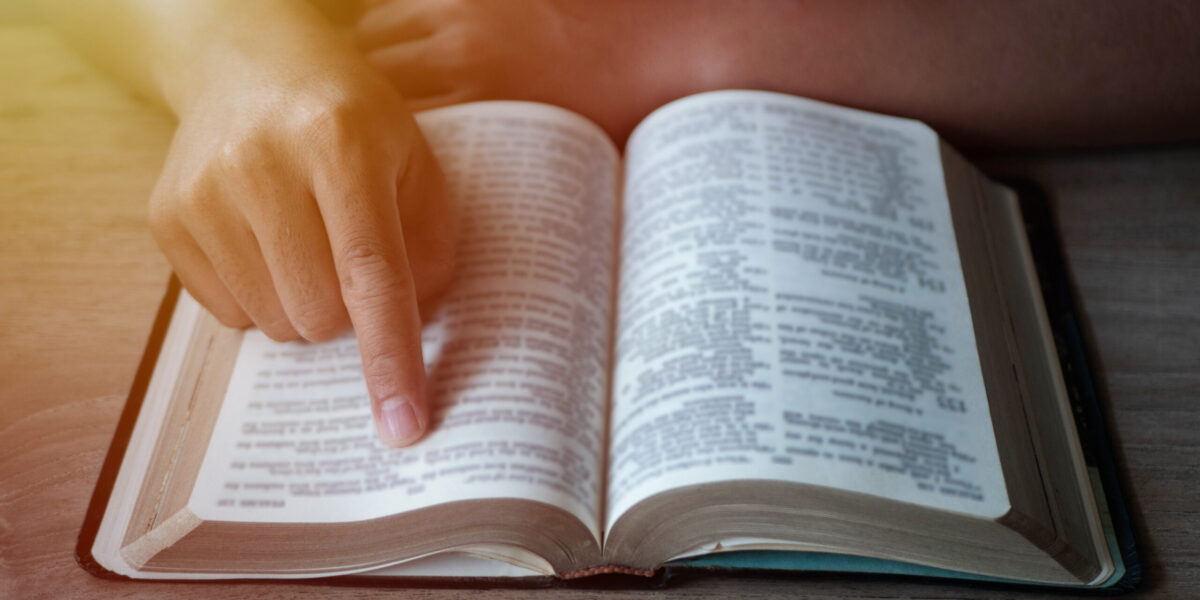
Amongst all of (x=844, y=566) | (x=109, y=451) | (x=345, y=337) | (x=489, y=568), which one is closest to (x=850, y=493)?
(x=844, y=566)

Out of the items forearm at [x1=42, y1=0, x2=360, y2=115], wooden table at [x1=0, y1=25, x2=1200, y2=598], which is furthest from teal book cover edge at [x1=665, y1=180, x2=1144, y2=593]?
forearm at [x1=42, y1=0, x2=360, y2=115]

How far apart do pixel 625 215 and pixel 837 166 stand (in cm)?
18

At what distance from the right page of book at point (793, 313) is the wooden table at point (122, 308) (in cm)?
8

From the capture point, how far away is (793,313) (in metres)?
0.60

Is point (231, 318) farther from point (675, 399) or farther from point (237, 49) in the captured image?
Result: point (675, 399)

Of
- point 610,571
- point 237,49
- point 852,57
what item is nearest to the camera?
point 610,571

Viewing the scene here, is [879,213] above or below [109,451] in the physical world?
above

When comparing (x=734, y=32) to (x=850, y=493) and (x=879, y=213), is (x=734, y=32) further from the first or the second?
(x=850, y=493)

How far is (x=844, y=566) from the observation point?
0.54 metres

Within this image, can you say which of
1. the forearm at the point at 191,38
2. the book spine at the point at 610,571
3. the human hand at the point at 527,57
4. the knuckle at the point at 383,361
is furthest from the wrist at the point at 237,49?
the book spine at the point at 610,571

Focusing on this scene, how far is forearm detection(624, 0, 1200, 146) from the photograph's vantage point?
0.74 m

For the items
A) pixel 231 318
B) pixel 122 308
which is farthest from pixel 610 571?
pixel 122 308

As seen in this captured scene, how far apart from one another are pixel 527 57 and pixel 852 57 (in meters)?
0.30

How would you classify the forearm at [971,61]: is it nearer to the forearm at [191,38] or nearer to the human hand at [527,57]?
the human hand at [527,57]
